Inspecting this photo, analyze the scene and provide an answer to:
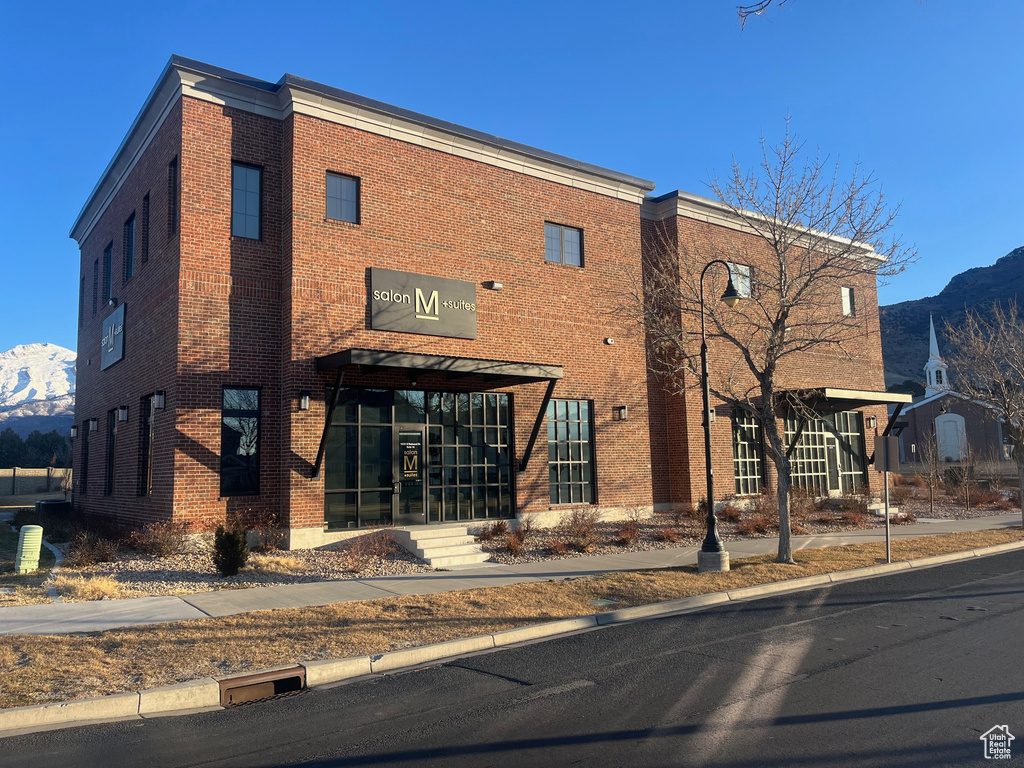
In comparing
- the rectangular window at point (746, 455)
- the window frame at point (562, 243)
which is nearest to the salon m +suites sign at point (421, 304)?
the window frame at point (562, 243)

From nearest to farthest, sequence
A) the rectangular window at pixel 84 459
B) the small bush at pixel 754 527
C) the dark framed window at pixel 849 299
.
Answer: the small bush at pixel 754 527 → the rectangular window at pixel 84 459 → the dark framed window at pixel 849 299

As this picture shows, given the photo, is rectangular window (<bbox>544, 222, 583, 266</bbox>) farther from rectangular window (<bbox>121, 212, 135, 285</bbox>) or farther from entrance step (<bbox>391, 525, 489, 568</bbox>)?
rectangular window (<bbox>121, 212, 135, 285</bbox>)

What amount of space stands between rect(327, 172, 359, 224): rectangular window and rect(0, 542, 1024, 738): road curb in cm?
1080

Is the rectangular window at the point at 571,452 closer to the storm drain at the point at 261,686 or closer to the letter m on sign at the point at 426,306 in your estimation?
the letter m on sign at the point at 426,306

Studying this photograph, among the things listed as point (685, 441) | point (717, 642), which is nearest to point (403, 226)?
point (685, 441)

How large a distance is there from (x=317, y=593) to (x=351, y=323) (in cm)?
680

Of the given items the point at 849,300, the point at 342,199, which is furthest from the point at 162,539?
the point at 849,300

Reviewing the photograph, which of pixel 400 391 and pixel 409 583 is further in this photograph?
pixel 400 391

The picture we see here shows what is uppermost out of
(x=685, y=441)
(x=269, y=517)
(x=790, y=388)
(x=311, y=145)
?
(x=311, y=145)

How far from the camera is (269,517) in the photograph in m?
15.2

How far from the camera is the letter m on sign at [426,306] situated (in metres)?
17.2

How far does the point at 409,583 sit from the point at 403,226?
872 cm

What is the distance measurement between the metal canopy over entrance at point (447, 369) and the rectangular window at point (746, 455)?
8.32 metres

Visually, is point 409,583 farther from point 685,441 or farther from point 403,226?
point 685,441
